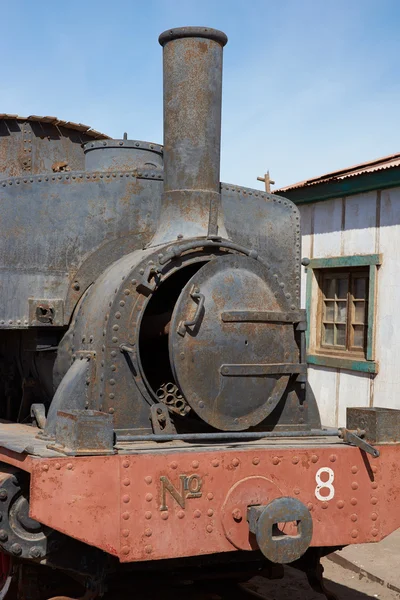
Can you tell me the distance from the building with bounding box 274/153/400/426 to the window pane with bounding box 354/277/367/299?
1 centimetres

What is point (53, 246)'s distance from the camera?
456 centimetres

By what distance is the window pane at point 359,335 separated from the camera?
340 inches

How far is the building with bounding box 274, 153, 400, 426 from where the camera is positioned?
26.6 feet

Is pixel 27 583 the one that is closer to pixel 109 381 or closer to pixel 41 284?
pixel 109 381

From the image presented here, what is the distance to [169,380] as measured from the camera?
14.6ft

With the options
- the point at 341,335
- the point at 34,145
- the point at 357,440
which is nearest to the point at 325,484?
the point at 357,440

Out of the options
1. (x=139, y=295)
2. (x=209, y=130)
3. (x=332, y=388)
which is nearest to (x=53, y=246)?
(x=139, y=295)

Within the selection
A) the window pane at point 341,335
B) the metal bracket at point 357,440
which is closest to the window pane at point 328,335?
the window pane at point 341,335

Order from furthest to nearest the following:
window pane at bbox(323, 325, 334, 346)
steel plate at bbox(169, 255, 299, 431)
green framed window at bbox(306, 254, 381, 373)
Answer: window pane at bbox(323, 325, 334, 346) → green framed window at bbox(306, 254, 381, 373) → steel plate at bbox(169, 255, 299, 431)

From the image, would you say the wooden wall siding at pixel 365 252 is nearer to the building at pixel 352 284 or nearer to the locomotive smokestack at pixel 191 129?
the building at pixel 352 284

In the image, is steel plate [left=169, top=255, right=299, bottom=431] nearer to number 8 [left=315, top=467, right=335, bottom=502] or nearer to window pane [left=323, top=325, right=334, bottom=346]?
number 8 [left=315, top=467, right=335, bottom=502]

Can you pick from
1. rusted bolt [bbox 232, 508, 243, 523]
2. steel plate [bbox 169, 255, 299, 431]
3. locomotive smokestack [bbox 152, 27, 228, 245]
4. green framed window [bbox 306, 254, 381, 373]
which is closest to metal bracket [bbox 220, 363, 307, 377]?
steel plate [bbox 169, 255, 299, 431]

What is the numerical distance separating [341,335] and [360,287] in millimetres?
619

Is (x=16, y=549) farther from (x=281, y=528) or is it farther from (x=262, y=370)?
(x=262, y=370)
